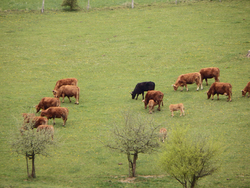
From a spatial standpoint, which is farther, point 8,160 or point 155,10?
point 155,10

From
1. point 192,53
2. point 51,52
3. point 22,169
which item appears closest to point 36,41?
point 51,52

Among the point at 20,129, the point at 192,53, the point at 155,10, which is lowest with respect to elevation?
the point at 20,129

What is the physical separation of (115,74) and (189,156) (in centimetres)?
2474

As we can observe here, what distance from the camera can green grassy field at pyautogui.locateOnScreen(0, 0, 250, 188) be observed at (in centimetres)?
1834

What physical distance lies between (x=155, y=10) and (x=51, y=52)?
23.8 meters

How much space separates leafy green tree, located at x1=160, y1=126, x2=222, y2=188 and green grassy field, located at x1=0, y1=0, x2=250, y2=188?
44.3 inches

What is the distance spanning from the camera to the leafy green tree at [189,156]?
14.8 m

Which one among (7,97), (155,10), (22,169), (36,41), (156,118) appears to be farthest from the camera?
(155,10)

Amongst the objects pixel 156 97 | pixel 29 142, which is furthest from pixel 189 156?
pixel 156 97

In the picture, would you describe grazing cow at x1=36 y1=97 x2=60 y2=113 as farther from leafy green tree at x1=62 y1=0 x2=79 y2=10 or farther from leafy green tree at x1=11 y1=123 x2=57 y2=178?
leafy green tree at x1=62 y1=0 x2=79 y2=10

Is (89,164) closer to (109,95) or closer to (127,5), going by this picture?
(109,95)

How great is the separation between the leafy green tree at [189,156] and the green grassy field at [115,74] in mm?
1125

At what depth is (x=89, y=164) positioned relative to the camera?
18.9 metres

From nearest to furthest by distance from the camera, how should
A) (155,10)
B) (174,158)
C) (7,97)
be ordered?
(174,158) → (7,97) → (155,10)
